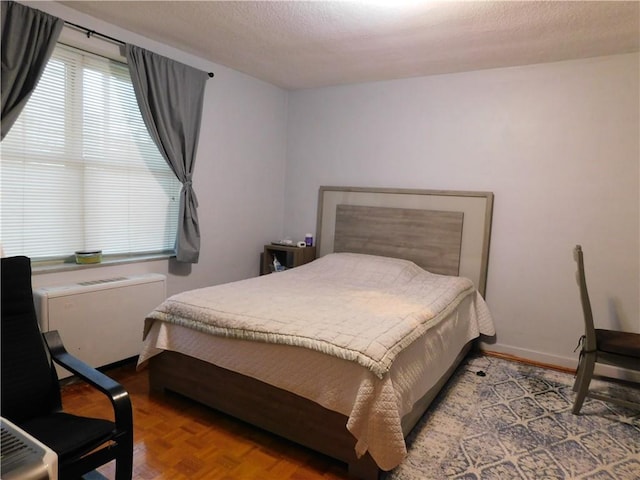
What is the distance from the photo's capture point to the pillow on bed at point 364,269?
3.32 m

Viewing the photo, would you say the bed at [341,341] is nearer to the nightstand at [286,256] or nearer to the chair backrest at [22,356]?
the nightstand at [286,256]

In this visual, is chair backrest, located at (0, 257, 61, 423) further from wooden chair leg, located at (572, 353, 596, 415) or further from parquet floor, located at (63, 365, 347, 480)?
wooden chair leg, located at (572, 353, 596, 415)

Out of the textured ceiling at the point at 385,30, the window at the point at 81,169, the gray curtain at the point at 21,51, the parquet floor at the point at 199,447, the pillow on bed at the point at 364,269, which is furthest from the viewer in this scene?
the pillow on bed at the point at 364,269

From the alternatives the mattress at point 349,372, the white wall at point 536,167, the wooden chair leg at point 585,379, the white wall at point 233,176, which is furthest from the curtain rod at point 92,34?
the wooden chair leg at point 585,379

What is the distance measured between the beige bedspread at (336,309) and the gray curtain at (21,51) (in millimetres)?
1393

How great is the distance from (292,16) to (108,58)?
1.34 metres

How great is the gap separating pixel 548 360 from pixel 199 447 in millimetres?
2717

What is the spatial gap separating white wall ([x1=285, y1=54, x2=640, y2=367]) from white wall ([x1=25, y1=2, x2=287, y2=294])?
0.94 meters

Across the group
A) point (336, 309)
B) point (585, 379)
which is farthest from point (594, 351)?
point (336, 309)

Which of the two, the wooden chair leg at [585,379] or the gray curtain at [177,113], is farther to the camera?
the gray curtain at [177,113]

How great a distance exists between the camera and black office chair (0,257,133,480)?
1.48 metres

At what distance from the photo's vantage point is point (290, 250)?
4.08m

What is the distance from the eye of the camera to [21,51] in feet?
7.56

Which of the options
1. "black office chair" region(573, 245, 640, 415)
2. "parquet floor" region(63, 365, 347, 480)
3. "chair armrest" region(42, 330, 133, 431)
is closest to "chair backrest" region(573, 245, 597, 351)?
"black office chair" region(573, 245, 640, 415)
